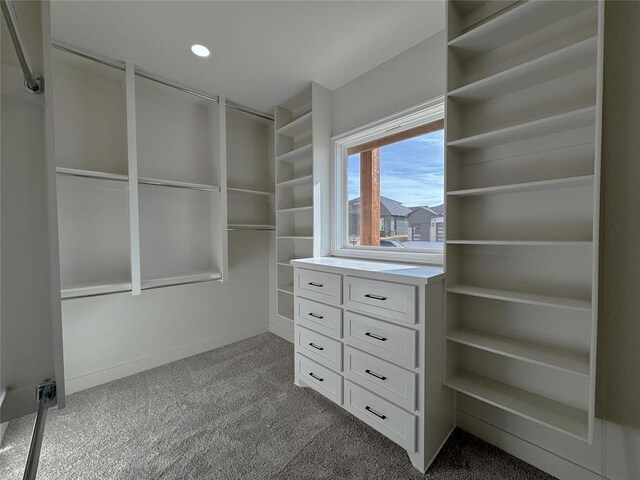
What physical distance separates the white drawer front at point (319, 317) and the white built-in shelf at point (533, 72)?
148 cm

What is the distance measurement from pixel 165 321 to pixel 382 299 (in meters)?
2.15

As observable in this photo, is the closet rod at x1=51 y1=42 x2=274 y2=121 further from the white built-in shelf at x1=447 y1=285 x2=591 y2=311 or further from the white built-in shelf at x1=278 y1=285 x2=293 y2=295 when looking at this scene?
the white built-in shelf at x1=447 y1=285 x2=591 y2=311

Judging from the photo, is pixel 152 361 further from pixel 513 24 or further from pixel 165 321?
pixel 513 24

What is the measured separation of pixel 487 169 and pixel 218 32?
1944 millimetres

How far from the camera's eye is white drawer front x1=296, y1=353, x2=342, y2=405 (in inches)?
69.7

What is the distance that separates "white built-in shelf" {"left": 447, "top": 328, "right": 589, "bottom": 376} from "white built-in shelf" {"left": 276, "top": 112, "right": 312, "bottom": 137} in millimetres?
2185

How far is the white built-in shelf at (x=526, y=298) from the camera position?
1.14m

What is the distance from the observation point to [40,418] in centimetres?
78

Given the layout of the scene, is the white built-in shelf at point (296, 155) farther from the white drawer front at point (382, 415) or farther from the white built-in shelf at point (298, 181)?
the white drawer front at point (382, 415)

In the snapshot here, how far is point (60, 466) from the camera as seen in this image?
1.41 meters

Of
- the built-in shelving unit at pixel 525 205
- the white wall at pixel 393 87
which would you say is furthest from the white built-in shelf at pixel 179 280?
the built-in shelving unit at pixel 525 205

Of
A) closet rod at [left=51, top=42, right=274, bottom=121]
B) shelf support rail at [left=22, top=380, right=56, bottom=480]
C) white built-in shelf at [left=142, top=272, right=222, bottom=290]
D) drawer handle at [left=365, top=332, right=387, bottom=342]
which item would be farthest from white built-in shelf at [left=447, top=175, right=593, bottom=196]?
closet rod at [left=51, top=42, right=274, bottom=121]

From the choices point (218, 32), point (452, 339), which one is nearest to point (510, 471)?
point (452, 339)

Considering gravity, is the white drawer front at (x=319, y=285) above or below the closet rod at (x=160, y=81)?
below
